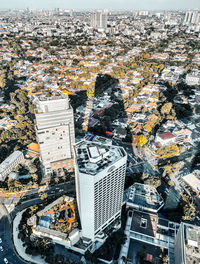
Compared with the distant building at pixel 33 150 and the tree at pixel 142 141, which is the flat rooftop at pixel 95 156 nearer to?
the distant building at pixel 33 150

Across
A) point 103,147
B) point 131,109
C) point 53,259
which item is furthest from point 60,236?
point 131,109

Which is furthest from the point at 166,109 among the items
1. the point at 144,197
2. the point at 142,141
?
the point at 144,197

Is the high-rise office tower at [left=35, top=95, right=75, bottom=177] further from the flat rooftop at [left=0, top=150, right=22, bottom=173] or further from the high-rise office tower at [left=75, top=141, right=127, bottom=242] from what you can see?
the high-rise office tower at [left=75, top=141, right=127, bottom=242]

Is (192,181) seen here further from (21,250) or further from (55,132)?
(21,250)

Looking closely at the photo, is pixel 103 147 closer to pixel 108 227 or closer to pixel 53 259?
pixel 108 227

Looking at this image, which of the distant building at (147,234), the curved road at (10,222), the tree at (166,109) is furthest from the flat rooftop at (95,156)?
the tree at (166,109)

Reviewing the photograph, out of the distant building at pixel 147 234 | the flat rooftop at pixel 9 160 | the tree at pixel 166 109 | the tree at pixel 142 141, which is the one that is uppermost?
the tree at pixel 166 109

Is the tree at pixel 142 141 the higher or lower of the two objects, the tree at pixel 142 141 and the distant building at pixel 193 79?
the lower
